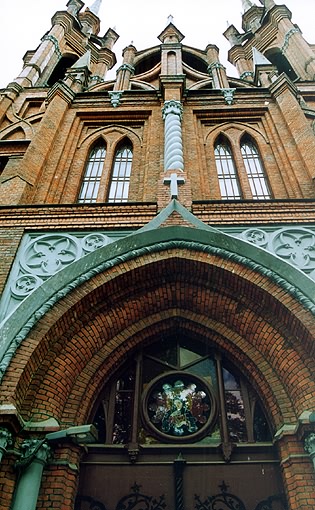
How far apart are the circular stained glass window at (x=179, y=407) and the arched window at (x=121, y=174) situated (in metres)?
4.53

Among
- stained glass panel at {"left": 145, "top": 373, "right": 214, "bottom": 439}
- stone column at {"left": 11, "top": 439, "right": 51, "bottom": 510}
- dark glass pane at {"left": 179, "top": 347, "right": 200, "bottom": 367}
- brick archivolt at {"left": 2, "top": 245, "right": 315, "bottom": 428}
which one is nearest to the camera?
stone column at {"left": 11, "top": 439, "right": 51, "bottom": 510}

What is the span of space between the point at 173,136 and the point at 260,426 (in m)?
6.44

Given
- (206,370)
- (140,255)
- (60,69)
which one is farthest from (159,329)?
(60,69)

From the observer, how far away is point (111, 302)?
6.85 metres

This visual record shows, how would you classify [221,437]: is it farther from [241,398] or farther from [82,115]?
[82,115]

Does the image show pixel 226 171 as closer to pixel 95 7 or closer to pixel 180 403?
pixel 180 403

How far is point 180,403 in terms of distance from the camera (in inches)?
259

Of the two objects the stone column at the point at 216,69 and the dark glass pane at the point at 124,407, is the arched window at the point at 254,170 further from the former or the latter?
the dark glass pane at the point at 124,407

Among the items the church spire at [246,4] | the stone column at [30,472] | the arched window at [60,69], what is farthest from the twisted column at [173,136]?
the church spire at [246,4]

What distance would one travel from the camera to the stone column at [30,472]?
4.84m

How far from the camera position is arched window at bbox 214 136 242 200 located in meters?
9.83

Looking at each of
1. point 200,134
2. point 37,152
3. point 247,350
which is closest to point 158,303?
point 247,350

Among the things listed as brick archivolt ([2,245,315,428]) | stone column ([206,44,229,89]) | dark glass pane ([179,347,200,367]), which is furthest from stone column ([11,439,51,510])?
stone column ([206,44,229,89])

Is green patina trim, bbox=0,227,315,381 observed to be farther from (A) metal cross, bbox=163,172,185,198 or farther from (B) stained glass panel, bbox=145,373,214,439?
(B) stained glass panel, bbox=145,373,214,439
